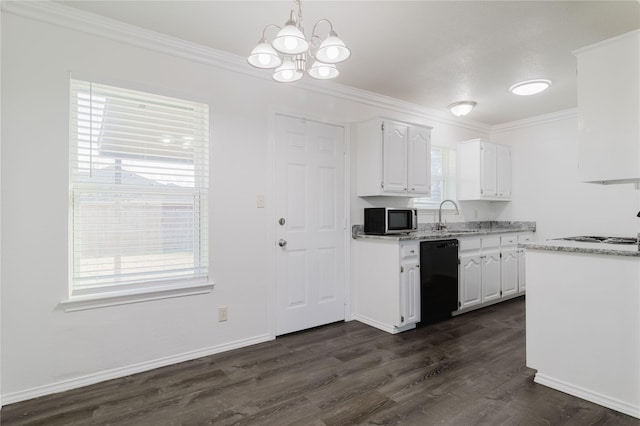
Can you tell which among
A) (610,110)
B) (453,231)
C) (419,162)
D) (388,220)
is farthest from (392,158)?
(610,110)

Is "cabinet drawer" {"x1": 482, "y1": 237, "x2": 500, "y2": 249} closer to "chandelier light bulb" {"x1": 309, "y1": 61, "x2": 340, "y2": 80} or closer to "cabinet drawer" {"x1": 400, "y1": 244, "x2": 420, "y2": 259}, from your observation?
"cabinet drawer" {"x1": 400, "y1": 244, "x2": 420, "y2": 259}

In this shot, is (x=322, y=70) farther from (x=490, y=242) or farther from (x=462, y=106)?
(x=490, y=242)

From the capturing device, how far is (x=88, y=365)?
2314mm

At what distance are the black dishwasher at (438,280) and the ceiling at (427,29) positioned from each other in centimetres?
175

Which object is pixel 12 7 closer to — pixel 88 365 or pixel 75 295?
pixel 75 295

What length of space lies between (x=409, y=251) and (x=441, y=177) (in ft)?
6.25

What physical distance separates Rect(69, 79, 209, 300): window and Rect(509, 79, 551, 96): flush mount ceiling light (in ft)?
10.4

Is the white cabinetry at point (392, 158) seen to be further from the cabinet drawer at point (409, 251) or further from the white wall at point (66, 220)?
the white wall at point (66, 220)

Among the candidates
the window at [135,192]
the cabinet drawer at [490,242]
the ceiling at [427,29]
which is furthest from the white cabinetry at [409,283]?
the window at [135,192]

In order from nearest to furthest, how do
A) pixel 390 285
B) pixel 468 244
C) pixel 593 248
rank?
pixel 593 248
pixel 390 285
pixel 468 244

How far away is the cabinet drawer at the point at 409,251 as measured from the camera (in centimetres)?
328

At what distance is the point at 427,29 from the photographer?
2.51m

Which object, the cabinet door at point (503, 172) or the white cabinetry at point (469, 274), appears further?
the cabinet door at point (503, 172)

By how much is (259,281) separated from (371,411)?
4.85 ft
